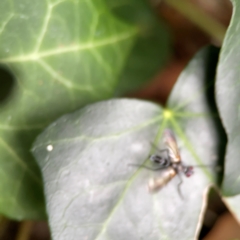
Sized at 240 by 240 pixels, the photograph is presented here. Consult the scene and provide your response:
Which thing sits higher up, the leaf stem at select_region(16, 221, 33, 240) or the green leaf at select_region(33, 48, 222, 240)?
the green leaf at select_region(33, 48, 222, 240)

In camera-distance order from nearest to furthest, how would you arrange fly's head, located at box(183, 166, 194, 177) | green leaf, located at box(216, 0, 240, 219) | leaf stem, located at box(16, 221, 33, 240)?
green leaf, located at box(216, 0, 240, 219)
fly's head, located at box(183, 166, 194, 177)
leaf stem, located at box(16, 221, 33, 240)

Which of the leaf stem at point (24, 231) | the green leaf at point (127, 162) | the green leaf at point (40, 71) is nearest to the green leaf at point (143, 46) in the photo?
the green leaf at point (40, 71)

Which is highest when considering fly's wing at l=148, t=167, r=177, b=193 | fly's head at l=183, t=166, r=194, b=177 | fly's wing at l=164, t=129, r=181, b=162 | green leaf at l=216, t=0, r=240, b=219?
green leaf at l=216, t=0, r=240, b=219

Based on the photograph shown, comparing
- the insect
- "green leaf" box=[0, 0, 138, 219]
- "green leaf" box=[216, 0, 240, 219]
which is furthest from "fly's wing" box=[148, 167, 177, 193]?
"green leaf" box=[0, 0, 138, 219]

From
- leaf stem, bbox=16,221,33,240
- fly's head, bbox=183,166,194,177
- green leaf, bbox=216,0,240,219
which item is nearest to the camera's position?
green leaf, bbox=216,0,240,219

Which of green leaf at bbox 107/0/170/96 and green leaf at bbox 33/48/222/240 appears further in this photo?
green leaf at bbox 107/0/170/96

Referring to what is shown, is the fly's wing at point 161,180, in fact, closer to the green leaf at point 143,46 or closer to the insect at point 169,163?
the insect at point 169,163

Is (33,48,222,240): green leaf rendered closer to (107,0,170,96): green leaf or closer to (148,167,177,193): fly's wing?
(148,167,177,193): fly's wing

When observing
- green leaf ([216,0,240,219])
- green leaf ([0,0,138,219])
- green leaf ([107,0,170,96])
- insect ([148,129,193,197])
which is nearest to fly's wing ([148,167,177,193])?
insect ([148,129,193,197])
